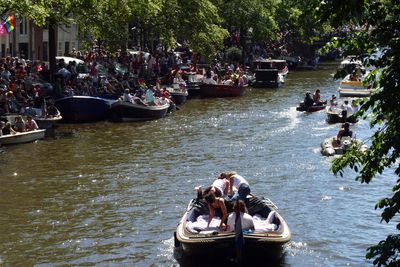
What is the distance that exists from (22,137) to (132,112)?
931cm

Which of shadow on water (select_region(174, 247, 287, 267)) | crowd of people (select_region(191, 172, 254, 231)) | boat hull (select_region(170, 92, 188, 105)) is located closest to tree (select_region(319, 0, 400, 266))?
shadow on water (select_region(174, 247, 287, 267))

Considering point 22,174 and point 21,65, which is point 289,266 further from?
point 21,65

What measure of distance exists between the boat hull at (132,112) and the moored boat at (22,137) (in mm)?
6788

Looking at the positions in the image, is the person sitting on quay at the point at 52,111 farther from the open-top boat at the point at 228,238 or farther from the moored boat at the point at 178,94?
the open-top boat at the point at 228,238

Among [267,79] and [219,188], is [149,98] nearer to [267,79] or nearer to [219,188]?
[267,79]

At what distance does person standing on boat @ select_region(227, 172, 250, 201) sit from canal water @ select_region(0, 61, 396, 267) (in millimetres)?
1780

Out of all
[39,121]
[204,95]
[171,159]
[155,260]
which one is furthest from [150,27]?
[155,260]

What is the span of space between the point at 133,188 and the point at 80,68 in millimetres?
22282

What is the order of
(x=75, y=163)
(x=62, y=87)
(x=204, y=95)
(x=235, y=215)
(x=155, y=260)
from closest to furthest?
(x=235, y=215) → (x=155, y=260) → (x=75, y=163) → (x=62, y=87) → (x=204, y=95)

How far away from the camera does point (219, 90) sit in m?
52.6

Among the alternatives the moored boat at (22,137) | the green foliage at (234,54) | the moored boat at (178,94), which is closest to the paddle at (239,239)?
the moored boat at (22,137)

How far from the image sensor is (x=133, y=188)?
979 inches

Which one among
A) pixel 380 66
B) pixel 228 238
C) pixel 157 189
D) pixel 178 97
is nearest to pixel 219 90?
pixel 178 97

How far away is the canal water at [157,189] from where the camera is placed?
18.7m
